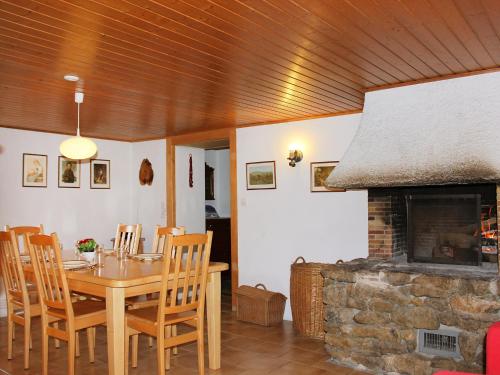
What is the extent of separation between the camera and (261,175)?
18.0 ft

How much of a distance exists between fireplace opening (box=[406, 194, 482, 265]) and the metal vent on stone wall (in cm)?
65

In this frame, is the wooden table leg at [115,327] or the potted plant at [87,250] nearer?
the wooden table leg at [115,327]

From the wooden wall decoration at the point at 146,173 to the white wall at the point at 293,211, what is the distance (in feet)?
5.08

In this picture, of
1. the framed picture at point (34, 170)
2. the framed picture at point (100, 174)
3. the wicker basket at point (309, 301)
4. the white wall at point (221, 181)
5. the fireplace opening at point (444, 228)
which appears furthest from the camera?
the white wall at point (221, 181)

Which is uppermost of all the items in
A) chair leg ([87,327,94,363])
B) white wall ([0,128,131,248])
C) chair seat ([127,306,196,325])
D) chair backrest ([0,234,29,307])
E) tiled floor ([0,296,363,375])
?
white wall ([0,128,131,248])

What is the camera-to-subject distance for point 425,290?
3.35 meters

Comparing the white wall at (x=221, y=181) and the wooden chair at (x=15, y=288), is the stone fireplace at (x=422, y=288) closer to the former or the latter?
the wooden chair at (x=15, y=288)

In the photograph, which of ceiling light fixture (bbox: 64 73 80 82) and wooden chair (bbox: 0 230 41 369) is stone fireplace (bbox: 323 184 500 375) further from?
ceiling light fixture (bbox: 64 73 80 82)

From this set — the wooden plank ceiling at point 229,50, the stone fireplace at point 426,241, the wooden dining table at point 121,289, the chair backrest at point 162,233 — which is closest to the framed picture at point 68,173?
the wooden plank ceiling at point 229,50

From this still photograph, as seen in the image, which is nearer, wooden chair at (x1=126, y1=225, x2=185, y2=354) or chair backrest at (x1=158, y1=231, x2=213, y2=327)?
chair backrest at (x1=158, y1=231, x2=213, y2=327)

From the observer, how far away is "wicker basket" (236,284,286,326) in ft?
16.1

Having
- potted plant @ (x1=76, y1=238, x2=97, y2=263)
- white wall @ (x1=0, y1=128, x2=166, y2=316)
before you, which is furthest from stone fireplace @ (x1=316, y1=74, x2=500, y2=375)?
→ white wall @ (x1=0, y1=128, x2=166, y2=316)

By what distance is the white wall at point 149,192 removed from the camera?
6.55 m

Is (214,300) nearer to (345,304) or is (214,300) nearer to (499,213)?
Result: (345,304)
